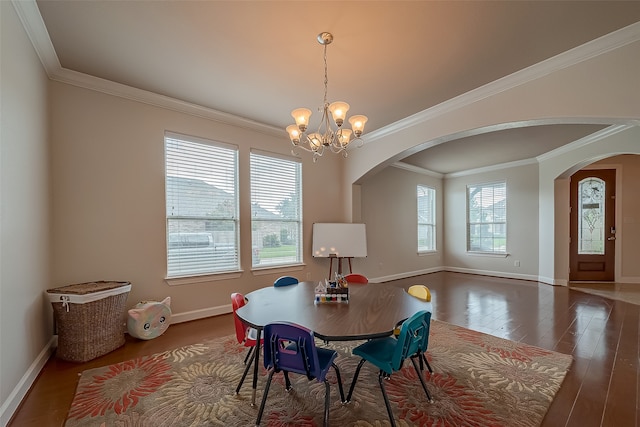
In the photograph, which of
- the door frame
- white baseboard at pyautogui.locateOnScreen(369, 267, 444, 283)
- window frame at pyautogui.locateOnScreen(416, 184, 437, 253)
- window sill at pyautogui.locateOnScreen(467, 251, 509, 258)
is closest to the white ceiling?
white baseboard at pyautogui.locateOnScreen(369, 267, 444, 283)

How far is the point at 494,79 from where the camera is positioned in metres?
3.13

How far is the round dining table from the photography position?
175 cm

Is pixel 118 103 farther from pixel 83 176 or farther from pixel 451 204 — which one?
pixel 451 204

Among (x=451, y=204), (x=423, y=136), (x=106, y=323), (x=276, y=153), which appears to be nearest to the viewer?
(x=106, y=323)

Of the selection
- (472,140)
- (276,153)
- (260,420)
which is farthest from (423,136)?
(260,420)

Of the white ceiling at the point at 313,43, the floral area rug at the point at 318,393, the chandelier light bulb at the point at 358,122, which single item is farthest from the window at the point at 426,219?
the chandelier light bulb at the point at 358,122

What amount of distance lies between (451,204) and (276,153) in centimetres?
576

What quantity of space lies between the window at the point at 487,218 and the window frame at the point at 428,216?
0.88 meters

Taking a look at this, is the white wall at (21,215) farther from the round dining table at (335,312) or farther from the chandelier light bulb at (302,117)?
the chandelier light bulb at (302,117)

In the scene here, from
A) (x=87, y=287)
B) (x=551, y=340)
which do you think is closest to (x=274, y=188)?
(x=87, y=287)

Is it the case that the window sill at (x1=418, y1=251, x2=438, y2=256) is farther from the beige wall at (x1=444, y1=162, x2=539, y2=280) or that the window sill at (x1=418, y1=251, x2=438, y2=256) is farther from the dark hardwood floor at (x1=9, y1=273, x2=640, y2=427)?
the dark hardwood floor at (x1=9, y1=273, x2=640, y2=427)

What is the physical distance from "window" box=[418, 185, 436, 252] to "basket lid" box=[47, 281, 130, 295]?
6.62 metres

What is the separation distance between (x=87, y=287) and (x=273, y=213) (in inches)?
100

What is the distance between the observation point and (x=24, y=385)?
217 cm
